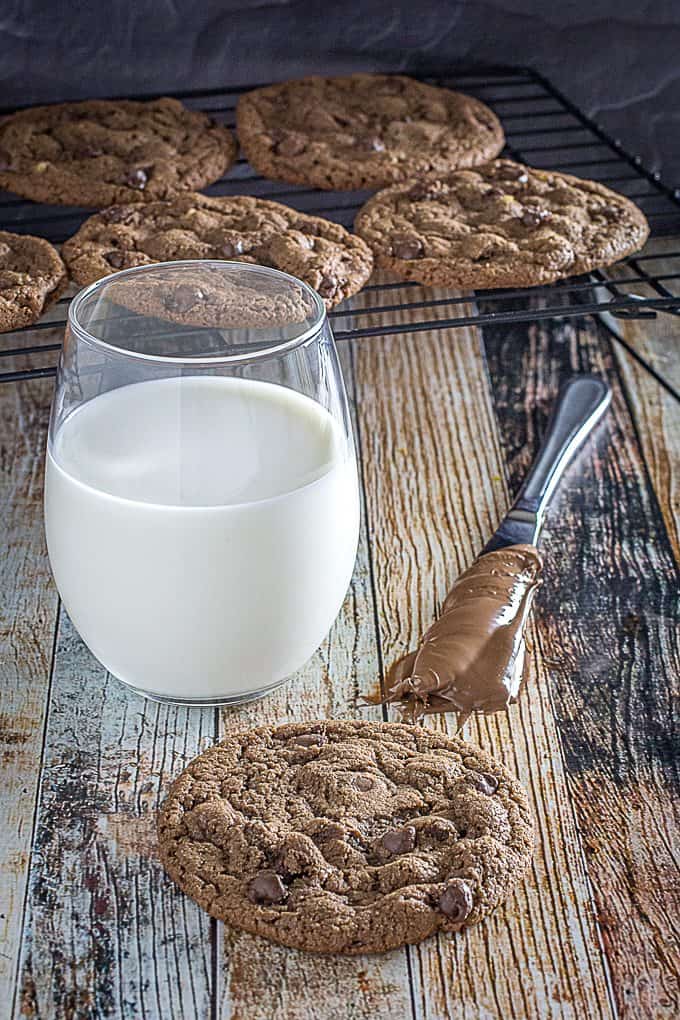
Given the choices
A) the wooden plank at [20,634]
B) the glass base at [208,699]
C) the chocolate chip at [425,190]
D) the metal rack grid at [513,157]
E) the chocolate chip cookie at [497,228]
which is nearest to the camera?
the wooden plank at [20,634]

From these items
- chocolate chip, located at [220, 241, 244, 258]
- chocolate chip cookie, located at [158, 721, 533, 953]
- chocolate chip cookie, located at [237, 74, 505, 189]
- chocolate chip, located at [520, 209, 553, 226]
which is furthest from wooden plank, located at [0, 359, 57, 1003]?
chocolate chip, located at [520, 209, 553, 226]

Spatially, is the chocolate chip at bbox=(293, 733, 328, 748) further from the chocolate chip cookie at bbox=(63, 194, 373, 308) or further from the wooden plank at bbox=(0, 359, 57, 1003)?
the chocolate chip cookie at bbox=(63, 194, 373, 308)

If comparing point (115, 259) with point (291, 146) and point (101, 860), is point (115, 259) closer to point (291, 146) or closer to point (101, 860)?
point (291, 146)

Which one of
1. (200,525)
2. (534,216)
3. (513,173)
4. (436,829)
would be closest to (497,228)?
(534,216)

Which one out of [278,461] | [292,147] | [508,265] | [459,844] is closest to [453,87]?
[292,147]

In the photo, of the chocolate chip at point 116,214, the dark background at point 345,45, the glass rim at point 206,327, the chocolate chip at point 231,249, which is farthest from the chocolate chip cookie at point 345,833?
the dark background at point 345,45

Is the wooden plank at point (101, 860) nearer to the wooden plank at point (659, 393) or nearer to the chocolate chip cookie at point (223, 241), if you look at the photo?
the chocolate chip cookie at point (223, 241)
